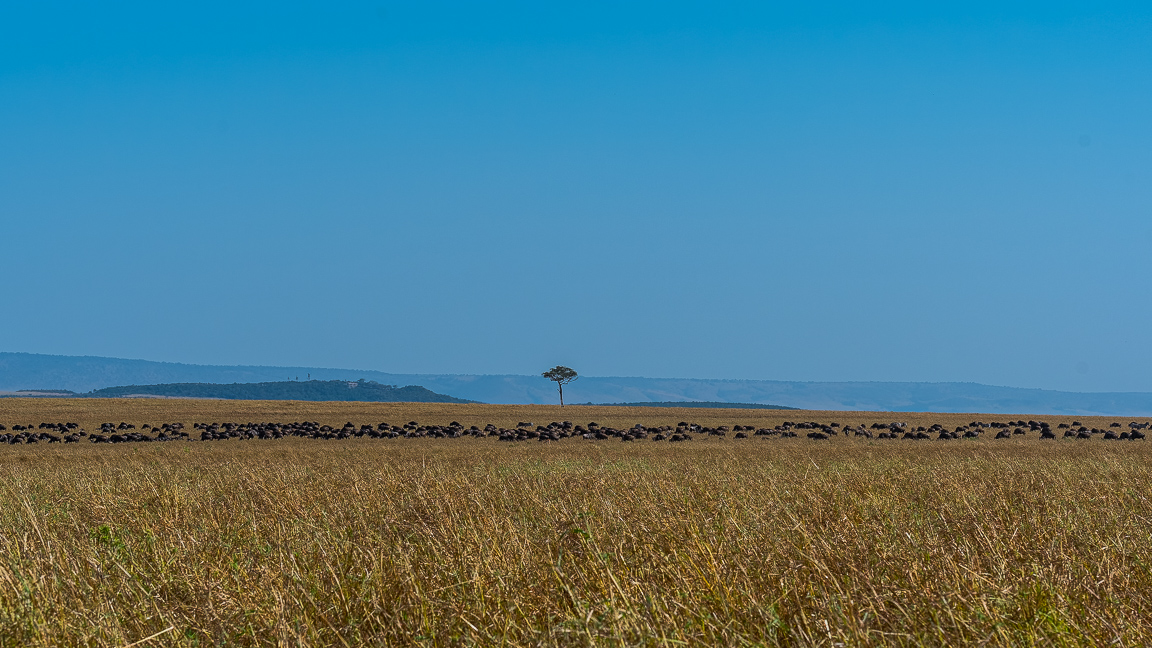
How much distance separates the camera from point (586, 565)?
665 centimetres

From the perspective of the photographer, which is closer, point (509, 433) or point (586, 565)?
point (586, 565)

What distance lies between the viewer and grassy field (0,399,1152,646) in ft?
16.7

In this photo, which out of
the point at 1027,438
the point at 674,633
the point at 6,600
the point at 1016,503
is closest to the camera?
the point at 674,633

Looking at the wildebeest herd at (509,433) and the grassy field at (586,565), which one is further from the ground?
the grassy field at (586,565)

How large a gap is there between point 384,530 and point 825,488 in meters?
5.75

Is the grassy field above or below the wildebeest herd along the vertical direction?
above

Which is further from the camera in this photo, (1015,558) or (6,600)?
(1015,558)

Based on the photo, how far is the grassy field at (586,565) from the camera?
510 cm

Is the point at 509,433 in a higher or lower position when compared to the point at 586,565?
lower

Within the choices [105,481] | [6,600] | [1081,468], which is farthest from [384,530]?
[1081,468]

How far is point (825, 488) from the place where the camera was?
11609 mm

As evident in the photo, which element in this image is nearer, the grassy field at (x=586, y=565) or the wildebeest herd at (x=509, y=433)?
the grassy field at (x=586, y=565)

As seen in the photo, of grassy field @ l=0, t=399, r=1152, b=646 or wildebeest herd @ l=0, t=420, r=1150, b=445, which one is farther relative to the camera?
wildebeest herd @ l=0, t=420, r=1150, b=445

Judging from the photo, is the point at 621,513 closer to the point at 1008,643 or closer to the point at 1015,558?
the point at 1015,558
